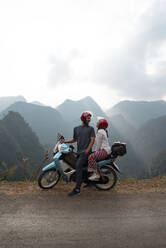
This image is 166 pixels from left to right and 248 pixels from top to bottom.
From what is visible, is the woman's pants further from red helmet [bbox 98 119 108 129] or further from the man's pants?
red helmet [bbox 98 119 108 129]

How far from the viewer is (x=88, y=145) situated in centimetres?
471

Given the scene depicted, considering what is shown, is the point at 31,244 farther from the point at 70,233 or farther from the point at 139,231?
the point at 139,231

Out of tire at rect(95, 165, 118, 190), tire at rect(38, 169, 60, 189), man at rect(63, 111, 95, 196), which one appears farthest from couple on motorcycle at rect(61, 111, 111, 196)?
tire at rect(38, 169, 60, 189)

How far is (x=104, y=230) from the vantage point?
295 centimetres

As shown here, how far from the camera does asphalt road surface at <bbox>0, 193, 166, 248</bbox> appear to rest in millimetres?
2666

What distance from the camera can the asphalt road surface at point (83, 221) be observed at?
2.67 metres

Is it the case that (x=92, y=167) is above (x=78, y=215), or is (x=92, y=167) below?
above

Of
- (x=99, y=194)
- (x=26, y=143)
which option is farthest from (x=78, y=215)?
(x=26, y=143)

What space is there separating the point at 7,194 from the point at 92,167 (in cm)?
222

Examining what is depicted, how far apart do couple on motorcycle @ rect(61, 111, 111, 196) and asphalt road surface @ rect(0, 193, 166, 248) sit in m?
0.67

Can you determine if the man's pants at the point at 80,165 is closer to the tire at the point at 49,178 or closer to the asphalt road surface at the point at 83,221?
the asphalt road surface at the point at 83,221

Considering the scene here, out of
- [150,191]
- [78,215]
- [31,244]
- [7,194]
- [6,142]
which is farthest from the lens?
[6,142]

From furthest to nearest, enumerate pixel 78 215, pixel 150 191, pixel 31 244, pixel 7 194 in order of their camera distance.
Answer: pixel 150 191 → pixel 7 194 → pixel 78 215 → pixel 31 244

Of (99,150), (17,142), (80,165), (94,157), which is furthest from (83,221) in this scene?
(17,142)
